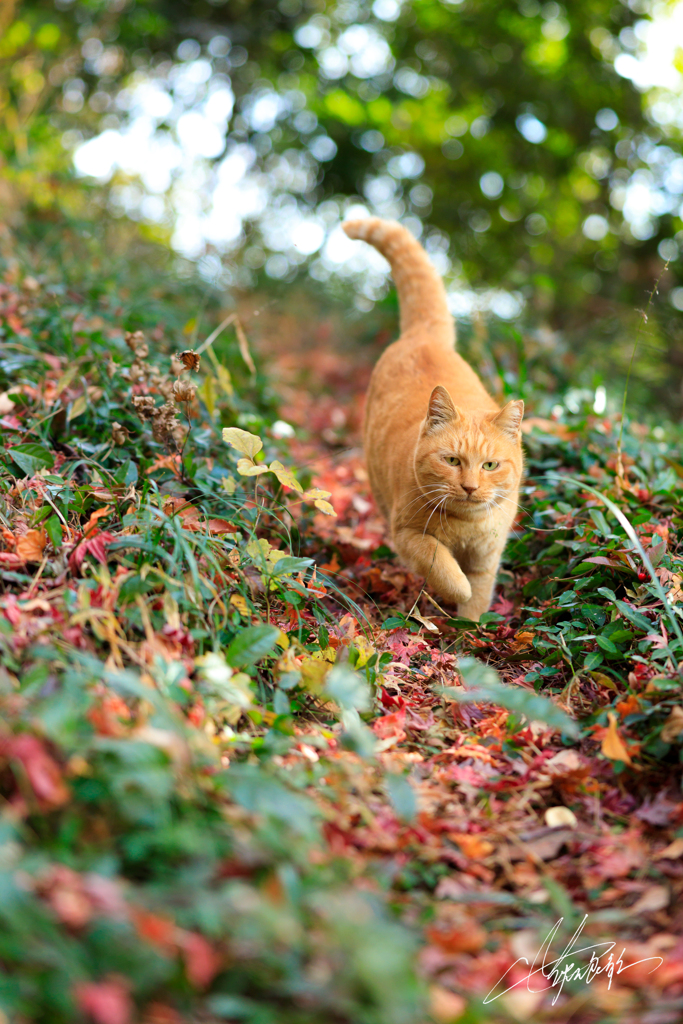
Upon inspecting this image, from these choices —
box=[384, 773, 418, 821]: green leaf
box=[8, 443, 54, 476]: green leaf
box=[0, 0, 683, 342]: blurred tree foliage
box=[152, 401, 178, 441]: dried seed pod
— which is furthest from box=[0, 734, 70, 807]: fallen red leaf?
box=[0, 0, 683, 342]: blurred tree foliage

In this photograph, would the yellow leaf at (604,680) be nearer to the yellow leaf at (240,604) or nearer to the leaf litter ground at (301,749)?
the leaf litter ground at (301,749)

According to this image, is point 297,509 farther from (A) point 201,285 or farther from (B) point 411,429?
(A) point 201,285

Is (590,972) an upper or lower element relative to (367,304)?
upper

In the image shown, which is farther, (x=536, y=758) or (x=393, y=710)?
(x=393, y=710)

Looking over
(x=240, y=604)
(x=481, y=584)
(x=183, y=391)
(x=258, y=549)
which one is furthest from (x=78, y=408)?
(x=481, y=584)

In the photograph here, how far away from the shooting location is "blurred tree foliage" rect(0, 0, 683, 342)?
762 centimetres

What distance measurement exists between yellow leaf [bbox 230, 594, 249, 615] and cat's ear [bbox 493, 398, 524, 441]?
141 cm

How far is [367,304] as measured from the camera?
27.6ft

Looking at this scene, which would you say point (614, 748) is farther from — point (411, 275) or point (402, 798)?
point (411, 275)

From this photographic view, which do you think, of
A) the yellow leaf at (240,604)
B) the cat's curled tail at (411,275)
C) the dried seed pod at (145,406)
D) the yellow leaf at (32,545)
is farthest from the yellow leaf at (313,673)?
the cat's curled tail at (411,275)

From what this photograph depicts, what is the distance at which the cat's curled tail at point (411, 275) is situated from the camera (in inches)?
165

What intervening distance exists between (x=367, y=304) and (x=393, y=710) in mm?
6702

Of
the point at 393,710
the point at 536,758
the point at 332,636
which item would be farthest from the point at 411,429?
the point at 536,758

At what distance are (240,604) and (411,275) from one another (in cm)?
262
